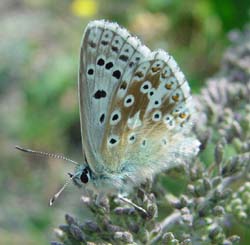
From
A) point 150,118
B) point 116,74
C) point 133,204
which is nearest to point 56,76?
point 150,118

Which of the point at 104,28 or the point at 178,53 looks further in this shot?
the point at 178,53

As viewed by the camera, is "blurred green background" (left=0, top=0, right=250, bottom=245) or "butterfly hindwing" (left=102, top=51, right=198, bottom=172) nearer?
"butterfly hindwing" (left=102, top=51, right=198, bottom=172)

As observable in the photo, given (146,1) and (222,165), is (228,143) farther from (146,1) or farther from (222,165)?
(146,1)

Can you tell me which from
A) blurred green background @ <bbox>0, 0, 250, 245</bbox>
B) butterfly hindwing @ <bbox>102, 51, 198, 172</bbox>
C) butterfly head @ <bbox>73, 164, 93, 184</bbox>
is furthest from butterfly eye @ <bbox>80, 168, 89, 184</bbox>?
blurred green background @ <bbox>0, 0, 250, 245</bbox>

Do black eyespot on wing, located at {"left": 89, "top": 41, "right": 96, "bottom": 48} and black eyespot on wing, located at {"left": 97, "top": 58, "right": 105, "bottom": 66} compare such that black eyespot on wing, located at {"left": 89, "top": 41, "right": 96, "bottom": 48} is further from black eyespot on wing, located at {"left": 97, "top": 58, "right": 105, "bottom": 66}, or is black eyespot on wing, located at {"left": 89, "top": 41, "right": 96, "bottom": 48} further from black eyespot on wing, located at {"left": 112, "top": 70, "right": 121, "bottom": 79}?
black eyespot on wing, located at {"left": 112, "top": 70, "right": 121, "bottom": 79}

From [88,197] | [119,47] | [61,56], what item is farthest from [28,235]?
[119,47]

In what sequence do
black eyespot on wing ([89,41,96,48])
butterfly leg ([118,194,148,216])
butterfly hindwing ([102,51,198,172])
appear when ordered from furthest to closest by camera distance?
butterfly hindwing ([102,51,198,172]) → black eyespot on wing ([89,41,96,48]) → butterfly leg ([118,194,148,216])

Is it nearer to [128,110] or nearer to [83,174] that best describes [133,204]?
[83,174]
